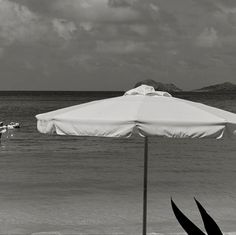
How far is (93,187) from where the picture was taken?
15.3 metres

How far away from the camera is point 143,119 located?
18.2 ft

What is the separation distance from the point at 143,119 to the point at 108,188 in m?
9.79

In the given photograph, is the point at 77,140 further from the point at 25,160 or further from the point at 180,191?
the point at 180,191

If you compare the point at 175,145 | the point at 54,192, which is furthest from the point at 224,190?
the point at 175,145

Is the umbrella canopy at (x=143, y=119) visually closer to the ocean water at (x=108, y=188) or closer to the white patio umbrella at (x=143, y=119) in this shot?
the white patio umbrella at (x=143, y=119)

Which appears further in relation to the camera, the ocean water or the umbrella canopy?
the ocean water

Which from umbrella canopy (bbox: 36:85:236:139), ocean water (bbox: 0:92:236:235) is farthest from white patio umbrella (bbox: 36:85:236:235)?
ocean water (bbox: 0:92:236:235)

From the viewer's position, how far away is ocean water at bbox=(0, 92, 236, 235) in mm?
10289

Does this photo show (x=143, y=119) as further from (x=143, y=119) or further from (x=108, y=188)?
(x=108, y=188)

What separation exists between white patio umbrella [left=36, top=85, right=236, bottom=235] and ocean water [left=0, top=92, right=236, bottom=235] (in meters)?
2.95

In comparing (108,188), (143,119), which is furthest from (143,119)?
(108,188)

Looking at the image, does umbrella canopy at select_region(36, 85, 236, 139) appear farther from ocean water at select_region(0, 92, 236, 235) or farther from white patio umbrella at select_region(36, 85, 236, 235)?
ocean water at select_region(0, 92, 236, 235)

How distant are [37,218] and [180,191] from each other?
5.11 m

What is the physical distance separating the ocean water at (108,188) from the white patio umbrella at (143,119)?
2.95 m
